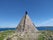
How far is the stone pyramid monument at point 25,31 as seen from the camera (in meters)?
38.1

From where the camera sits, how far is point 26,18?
135ft

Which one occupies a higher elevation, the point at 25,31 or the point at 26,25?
the point at 26,25

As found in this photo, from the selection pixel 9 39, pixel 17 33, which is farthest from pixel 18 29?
pixel 9 39

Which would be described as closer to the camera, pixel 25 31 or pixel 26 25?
pixel 25 31

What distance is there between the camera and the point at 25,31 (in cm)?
3922

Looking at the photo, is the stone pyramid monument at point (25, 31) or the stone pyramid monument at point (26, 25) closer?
the stone pyramid monument at point (25, 31)

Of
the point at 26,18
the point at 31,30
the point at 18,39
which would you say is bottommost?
the point at 18,39

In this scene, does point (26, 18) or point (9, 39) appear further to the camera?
point (26, 18)

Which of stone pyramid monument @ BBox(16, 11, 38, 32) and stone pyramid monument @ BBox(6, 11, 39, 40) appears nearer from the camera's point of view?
stone pyramid monument @ BBox(6, 11, 39, 40)

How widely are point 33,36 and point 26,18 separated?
5.98 m

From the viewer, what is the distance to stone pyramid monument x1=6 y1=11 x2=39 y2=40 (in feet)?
125

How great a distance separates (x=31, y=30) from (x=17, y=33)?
13.4 ft

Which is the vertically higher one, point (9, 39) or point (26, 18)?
point (26, 18)

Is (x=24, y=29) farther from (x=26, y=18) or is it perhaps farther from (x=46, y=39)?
(x=46, y=39)
